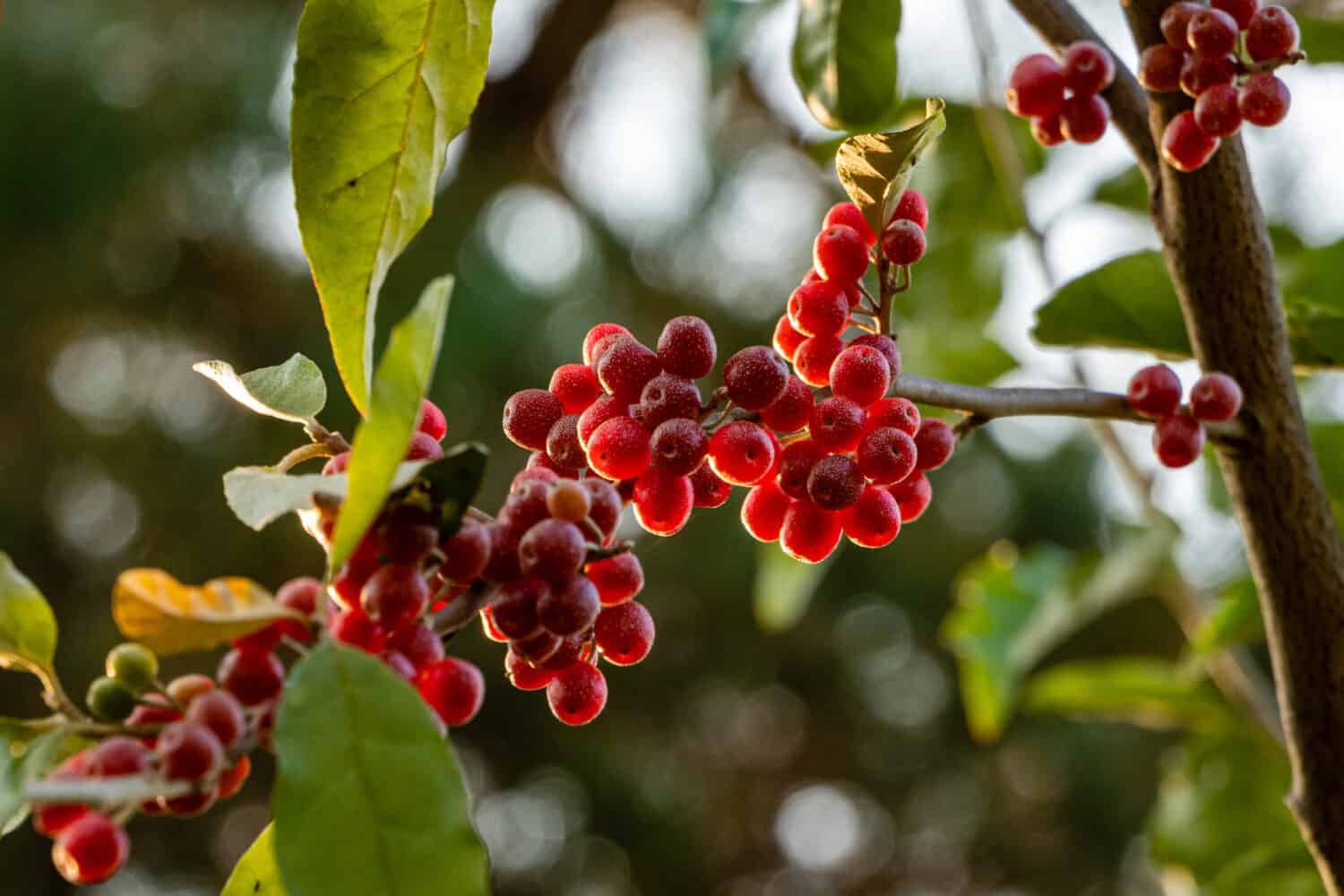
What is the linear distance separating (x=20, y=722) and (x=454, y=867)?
16 centimetres

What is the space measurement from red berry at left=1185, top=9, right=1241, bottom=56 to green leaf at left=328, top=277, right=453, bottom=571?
40 centimetres

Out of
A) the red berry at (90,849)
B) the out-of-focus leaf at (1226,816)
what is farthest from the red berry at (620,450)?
the out-of-focus leaf at (1226,816)

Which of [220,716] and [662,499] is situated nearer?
[220,716]

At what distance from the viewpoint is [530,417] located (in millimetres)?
501

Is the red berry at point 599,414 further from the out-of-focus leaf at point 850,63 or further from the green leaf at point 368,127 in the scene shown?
the out-of-focus leaf at point 850,63

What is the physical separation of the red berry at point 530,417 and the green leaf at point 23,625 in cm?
19

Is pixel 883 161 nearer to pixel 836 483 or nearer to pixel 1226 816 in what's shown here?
pixel 836 483

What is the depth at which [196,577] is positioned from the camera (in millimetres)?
2318

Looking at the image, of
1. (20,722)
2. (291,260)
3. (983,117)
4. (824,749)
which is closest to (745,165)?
(291,260)

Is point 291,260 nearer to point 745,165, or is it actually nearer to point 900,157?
point 745,165

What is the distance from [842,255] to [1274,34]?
243 mm

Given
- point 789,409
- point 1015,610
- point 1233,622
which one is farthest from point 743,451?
point 1015,610

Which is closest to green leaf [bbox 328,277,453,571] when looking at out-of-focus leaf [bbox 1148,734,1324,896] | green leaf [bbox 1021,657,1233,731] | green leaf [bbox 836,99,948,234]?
green leaf [bbox 836,99,948,234]

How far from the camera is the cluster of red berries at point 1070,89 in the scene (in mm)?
599
